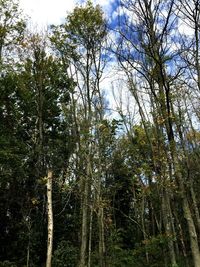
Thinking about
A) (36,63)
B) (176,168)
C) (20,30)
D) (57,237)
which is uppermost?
(20,30)

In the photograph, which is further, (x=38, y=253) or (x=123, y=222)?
(x=123, y=222)

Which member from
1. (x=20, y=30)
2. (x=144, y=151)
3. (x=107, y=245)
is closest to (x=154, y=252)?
(x=107, y=245)

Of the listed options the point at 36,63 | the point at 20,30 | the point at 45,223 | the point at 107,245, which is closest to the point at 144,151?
the point at 107,245

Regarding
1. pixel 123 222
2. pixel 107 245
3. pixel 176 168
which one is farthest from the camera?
pixel 123 222

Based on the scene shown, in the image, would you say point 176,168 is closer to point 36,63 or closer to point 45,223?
point 45,223

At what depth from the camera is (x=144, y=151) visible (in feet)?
53.9

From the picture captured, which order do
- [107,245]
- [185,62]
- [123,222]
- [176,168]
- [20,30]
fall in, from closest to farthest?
[176,168]
[185,62]
[107,245]
[20,30]
[123,222]

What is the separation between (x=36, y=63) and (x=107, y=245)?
9.98 meters

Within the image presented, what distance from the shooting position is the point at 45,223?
55.7 feet

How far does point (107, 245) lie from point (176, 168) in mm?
10447

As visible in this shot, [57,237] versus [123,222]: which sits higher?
[123,222]

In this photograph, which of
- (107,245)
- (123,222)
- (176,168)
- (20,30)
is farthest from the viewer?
(123,222)

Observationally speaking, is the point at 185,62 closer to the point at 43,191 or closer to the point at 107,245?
the point at 107,245

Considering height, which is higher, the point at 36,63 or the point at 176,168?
the point at 36,63
